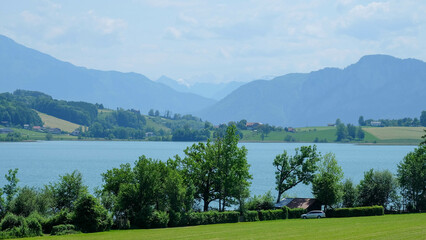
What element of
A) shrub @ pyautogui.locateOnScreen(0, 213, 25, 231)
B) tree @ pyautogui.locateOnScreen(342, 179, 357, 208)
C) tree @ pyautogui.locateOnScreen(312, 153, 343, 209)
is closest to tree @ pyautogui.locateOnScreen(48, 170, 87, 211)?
shrub @ pyautogui.locateOnScreen(0, 213, 25, 231)

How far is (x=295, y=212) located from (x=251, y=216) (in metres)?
7.45

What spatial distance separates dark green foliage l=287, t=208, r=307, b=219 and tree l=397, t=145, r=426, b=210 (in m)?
16.4

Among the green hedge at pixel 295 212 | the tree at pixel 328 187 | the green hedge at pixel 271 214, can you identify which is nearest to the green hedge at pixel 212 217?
the green hedge at pixel 271 214

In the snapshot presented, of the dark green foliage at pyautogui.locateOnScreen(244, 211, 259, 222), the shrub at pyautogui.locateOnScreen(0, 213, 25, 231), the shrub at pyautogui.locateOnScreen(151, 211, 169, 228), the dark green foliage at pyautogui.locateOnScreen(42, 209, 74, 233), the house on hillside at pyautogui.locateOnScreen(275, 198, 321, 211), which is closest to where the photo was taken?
the shrub at pyautogui.locateOnScreen(0, 213, 25, 231)

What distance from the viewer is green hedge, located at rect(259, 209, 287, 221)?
6297 centimetres

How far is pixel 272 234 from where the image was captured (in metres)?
43.1

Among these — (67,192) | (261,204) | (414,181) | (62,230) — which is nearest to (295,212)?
(261,204)

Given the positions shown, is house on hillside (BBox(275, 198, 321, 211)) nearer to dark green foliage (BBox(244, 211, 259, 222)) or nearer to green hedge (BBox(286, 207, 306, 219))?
green hedge (BBox(286, 207, 306, 219))

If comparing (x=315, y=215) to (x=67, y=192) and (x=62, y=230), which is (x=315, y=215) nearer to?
(x=67, y=192)

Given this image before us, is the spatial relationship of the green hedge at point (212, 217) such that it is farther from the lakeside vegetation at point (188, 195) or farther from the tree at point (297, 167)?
the tree at point (297, 167)

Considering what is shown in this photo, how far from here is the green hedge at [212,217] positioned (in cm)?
5694

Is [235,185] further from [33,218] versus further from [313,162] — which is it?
[33,218]

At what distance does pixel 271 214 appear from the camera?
63281mm

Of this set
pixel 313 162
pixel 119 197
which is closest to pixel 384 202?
pixel 313 162
